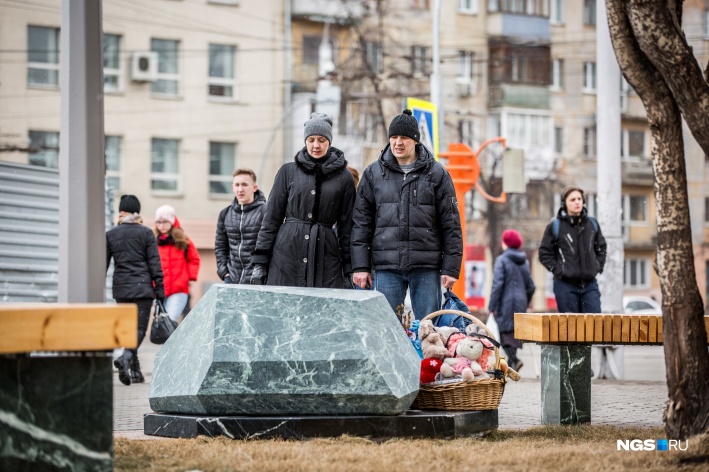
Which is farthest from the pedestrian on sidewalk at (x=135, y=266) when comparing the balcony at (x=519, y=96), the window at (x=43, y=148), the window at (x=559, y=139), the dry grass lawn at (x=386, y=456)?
the window at (x=559, y=139)

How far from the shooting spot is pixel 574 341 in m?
9.73

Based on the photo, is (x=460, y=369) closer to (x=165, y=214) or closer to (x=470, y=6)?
(x=165, y=214)

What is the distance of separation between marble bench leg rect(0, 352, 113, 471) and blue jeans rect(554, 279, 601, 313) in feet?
28.7

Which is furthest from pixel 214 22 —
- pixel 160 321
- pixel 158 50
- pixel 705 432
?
pixel 705 432

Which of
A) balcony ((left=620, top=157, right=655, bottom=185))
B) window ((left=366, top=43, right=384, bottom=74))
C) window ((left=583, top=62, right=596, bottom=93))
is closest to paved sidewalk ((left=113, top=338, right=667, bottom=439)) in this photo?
window ((left=366, top=43, right=384, bottom=74))

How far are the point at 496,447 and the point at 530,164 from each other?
49.0 meters

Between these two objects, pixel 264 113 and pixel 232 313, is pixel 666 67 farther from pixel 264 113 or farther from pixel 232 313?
pixel 264 113

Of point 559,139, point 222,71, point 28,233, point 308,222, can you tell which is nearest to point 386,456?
point 308,222

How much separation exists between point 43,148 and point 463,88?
2012cm

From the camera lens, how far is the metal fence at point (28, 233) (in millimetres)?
18953

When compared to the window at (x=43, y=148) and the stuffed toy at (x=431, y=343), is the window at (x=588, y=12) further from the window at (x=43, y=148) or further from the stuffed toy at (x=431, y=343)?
the stuffed toy at (x=431, y=343)

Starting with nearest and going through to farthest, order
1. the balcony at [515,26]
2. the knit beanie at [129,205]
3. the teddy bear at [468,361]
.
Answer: the teddy bear at [468,361], the knit beanie at [129,205], the balcony at [515,26]

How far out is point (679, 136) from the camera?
817 cm

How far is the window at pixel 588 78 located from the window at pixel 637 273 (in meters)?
7.73
